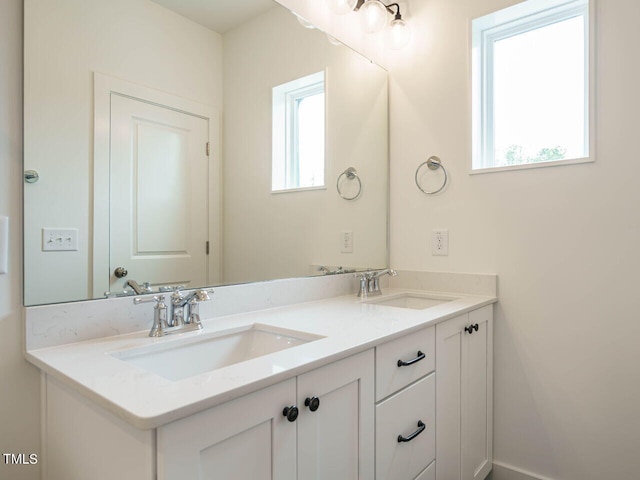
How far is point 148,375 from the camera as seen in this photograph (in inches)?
30.5

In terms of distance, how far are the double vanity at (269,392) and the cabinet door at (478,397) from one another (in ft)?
0.04

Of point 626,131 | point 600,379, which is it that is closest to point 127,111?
point 626,131

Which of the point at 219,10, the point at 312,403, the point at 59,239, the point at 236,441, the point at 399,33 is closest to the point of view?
the point at 236,441

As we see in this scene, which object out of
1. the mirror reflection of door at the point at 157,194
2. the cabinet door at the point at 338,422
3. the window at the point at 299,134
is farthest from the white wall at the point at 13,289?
the window at the point at 299,134

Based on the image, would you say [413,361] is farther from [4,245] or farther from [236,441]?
[4,245]

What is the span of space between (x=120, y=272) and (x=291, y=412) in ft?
2.03

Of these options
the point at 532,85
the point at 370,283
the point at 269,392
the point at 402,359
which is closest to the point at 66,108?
the point at 269,392

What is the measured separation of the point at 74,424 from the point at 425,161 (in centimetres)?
174

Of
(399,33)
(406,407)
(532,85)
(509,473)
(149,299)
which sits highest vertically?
(399,33)

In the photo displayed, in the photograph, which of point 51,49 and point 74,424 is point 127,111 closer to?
point 51,49

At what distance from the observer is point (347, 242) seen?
1928mm

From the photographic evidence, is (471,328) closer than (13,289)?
No

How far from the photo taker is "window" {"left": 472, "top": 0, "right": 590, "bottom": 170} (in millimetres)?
1698

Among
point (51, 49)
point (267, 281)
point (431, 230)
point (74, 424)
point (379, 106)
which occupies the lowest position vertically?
point (74, 424)
